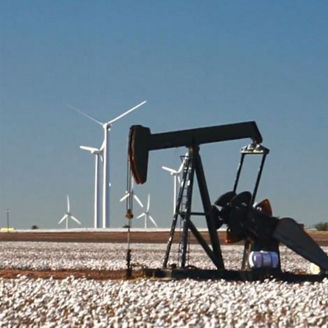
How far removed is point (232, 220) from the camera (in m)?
25.3

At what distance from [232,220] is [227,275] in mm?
1492

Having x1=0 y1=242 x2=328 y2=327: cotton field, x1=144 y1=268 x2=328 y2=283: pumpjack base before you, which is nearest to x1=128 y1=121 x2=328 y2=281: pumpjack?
x1=144 y1=268 x2=328 y2=283: pumpjack base

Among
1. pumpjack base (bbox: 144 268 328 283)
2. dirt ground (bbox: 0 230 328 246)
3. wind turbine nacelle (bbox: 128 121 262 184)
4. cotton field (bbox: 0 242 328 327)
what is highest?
wind turbine nacelle (bbox: 128 121 262 184)

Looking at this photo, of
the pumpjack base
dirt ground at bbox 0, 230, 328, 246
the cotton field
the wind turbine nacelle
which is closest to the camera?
the cotton field

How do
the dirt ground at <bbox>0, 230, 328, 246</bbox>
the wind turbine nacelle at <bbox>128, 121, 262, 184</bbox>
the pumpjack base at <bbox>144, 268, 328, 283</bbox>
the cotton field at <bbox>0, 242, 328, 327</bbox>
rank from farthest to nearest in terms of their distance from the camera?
the dirt ground at <bbox>0, 230, 328, 246</bbox> < the pumpjack base at <bbox>144, 268, 328, 283</bbox> < the wind turbine nacelle at <bbox>128, 121, 262, 184</bbox> < the cotton field at <bbox>0, 242, 328, 327</bbox>

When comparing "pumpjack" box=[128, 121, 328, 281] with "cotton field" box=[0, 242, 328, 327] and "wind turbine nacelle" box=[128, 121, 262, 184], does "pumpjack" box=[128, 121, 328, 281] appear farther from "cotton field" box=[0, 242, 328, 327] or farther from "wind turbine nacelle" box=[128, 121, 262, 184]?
"cotton field" box=[0, 242, 328, 327]

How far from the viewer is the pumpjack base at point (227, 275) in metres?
23.8

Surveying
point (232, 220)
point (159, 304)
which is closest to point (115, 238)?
point (232, 220)

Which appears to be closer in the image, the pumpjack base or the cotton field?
the cotton field

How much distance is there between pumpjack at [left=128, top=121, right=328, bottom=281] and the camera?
79.3 feet

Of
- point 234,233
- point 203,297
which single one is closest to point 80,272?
point 234,233

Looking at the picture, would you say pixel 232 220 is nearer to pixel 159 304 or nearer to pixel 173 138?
pixel 173 138

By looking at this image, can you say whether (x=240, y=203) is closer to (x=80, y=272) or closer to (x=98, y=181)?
(x=80, y=272)

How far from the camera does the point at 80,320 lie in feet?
49.7
